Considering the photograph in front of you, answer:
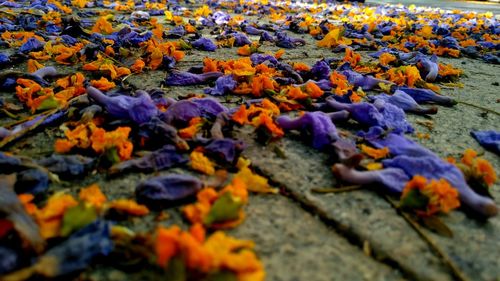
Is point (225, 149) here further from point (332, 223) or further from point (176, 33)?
point (176, 33)

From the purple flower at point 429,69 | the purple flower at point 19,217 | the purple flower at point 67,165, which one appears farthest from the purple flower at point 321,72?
the purple flower at point 19,217

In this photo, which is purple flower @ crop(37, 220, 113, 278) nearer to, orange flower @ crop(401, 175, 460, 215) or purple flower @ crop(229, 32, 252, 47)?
orange flower @ crop(401, 175, 460, 215)

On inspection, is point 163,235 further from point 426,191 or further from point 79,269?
point 426,191

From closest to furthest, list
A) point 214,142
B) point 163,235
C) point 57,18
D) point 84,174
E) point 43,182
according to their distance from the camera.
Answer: point 163,235 → point 43,182 → point 84,174 → point 214,142 → point 57,18

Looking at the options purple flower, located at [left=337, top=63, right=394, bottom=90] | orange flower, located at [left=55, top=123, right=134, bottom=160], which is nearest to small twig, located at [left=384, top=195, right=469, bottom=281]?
orange flower, located at [left=55, top=123, right=134, bottom=160]

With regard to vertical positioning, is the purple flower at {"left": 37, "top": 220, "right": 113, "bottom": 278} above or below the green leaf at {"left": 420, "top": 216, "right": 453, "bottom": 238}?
below

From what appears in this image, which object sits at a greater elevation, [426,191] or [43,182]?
[426,191]

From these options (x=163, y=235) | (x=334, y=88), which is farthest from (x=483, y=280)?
(x=334, y=88)
